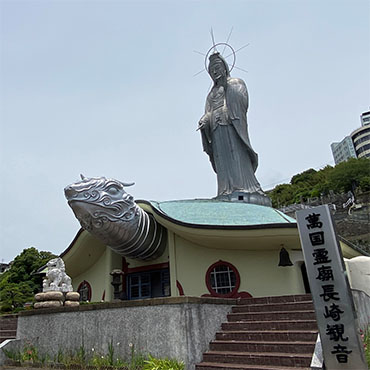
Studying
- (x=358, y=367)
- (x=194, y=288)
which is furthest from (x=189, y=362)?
(x=194, y=288)

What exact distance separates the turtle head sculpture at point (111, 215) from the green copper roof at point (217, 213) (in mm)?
1049

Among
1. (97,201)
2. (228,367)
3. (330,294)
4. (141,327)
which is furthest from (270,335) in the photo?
(97,201)

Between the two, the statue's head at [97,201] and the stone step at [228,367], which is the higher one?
the statue's head at [97,201]

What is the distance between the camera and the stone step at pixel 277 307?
26.7ft

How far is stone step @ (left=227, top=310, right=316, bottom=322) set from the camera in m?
7.74

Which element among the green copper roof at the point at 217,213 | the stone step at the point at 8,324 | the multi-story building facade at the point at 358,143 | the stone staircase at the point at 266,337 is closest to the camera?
the stone staircase at the point at 266,337

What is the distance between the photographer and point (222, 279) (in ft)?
41.4

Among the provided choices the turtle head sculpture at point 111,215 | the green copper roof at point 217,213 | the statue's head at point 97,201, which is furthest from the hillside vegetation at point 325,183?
the statue's head at point 97,201

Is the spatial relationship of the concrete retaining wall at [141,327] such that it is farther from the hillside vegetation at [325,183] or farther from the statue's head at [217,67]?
the hillside vegetation at [325,183]

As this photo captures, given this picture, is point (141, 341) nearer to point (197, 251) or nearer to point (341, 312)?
point (341, 312)

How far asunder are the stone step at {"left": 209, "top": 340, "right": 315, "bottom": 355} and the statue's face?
1419 centimetres

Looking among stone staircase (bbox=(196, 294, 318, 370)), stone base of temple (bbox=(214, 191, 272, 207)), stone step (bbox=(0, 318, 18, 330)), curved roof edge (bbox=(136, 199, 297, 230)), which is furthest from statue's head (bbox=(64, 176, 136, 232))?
stone base of temple (bbox=(214, 191, 272, 207))

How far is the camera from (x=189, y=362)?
7074 millimetres

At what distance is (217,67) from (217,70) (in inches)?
6.1
